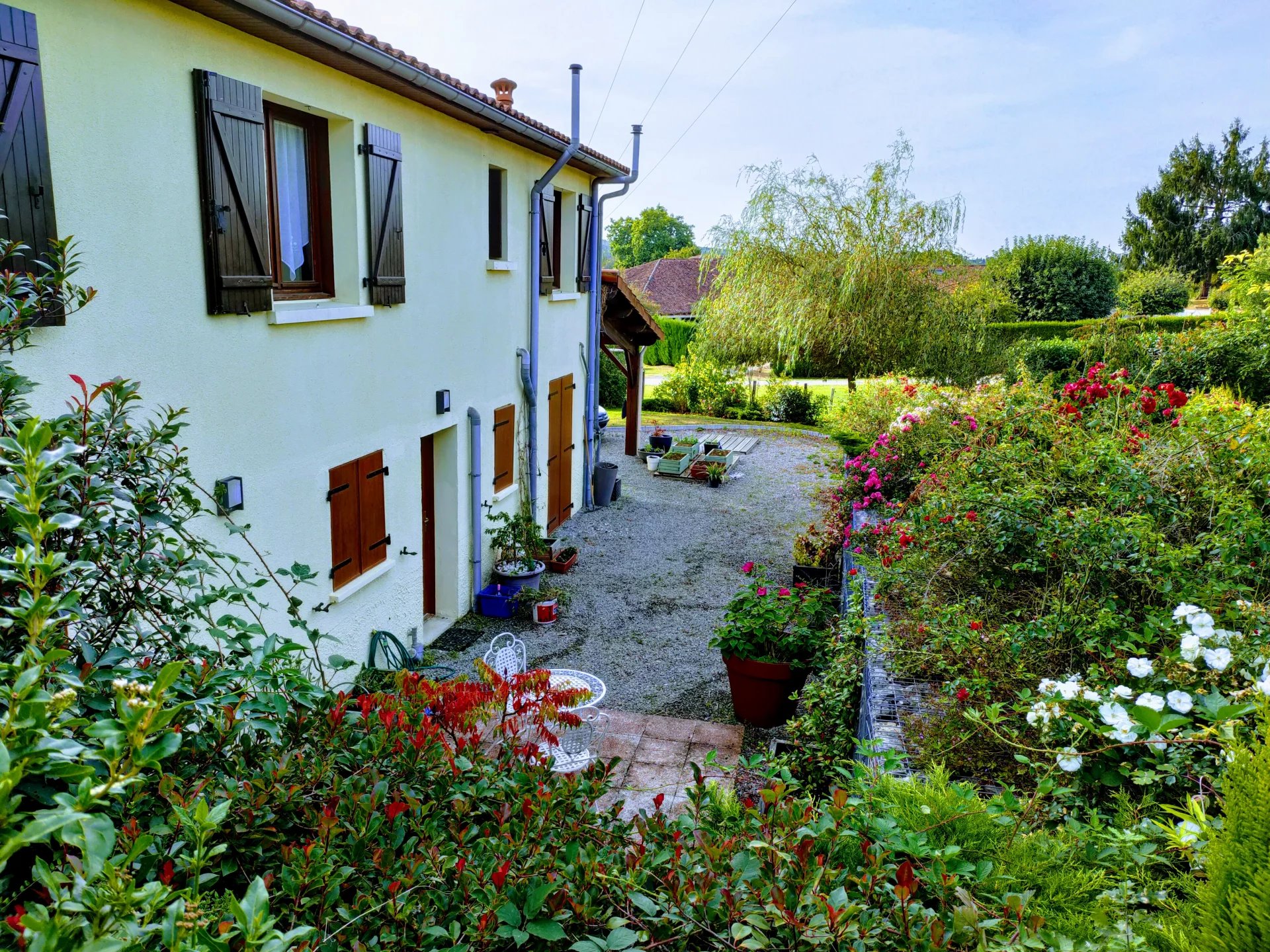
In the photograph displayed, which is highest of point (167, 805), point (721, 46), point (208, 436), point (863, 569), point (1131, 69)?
point (721, 46)

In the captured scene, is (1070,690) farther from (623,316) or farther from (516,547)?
(623,316)

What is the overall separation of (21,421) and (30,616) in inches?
50.3

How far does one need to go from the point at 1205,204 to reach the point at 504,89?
44925 mm

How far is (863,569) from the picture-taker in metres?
6.87

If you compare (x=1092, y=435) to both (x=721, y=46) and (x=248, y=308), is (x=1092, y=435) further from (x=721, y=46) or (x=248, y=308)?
(x=721, y=46)

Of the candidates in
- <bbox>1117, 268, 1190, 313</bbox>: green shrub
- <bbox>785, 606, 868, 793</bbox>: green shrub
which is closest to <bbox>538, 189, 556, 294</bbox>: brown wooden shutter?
<bbox>785, 606, 868, 793</bbox>: green shrub

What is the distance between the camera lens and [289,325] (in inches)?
218

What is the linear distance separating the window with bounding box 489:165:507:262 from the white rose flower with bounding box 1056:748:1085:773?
26.0 feet

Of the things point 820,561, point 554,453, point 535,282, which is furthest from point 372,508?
point 820,561

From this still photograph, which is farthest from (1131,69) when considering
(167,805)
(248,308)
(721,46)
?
(167,805)

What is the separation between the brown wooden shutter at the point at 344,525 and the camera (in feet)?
20.6

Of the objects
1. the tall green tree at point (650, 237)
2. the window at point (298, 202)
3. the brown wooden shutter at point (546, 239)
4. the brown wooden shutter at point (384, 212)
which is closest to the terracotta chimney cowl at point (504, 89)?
the brown wooden shutter at point (546, 239)

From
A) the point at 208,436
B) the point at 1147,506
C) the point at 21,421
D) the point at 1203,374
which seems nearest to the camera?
the point at 21,421

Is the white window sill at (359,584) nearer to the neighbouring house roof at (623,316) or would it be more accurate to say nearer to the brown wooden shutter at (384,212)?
the brown wooden shutter at (384,212)
